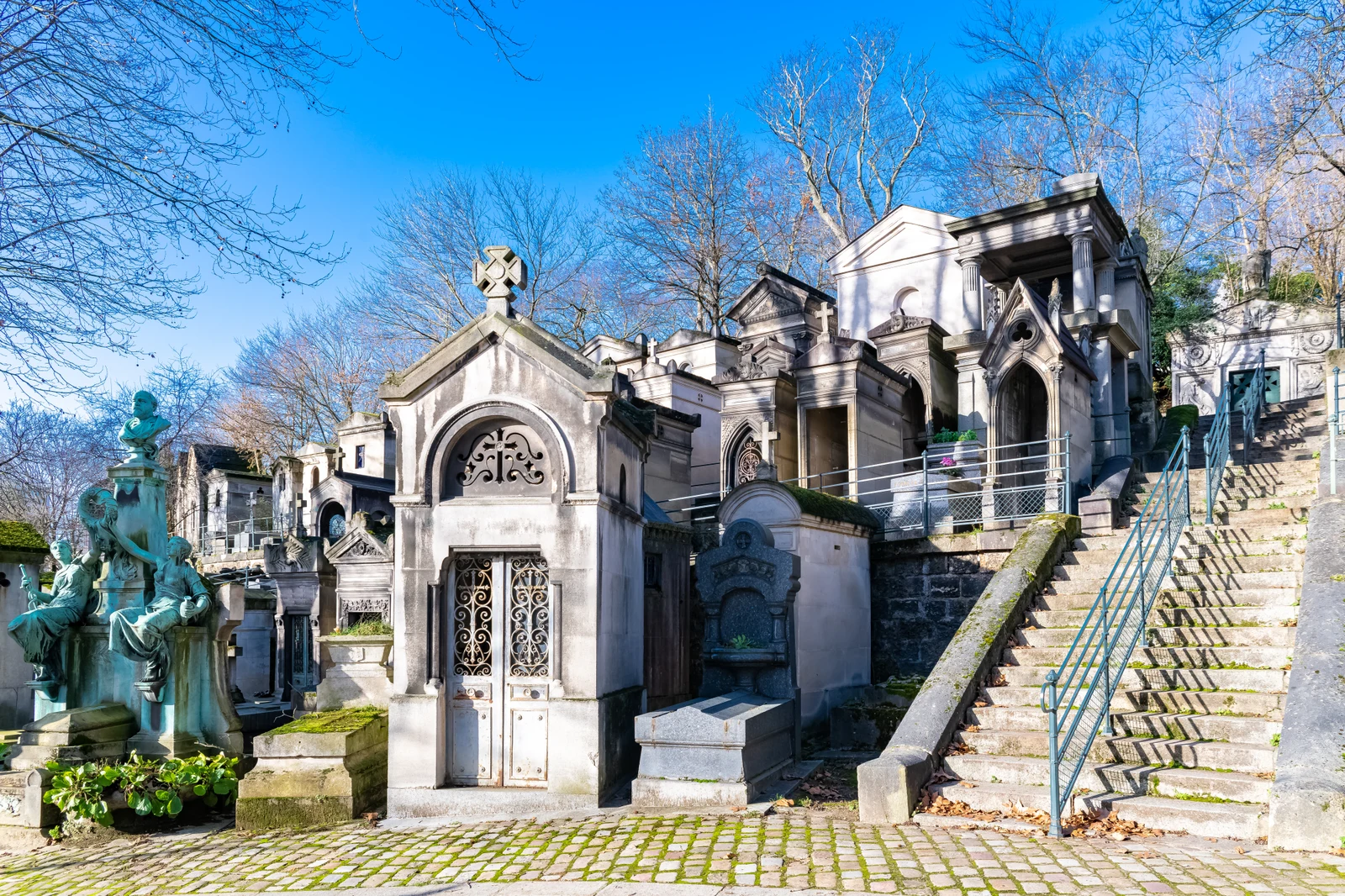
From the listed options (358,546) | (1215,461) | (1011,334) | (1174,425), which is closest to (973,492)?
(1011,334)

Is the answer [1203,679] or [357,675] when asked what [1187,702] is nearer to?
[1203,679]

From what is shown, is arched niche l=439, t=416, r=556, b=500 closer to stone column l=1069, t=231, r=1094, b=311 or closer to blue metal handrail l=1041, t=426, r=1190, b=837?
blue metal handrail l=1041, t=426, r=1190, b=837

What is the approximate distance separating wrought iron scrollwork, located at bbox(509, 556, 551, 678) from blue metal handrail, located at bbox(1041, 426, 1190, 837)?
395 centimetres

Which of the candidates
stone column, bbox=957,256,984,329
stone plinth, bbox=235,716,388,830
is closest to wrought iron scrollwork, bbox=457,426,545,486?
stone plinth, bbox=235,716,388,830

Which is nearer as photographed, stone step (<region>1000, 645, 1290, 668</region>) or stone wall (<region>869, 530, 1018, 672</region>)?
stone step (<region>1000, 645, 1290, 668</region>)

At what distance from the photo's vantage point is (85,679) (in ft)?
31.5

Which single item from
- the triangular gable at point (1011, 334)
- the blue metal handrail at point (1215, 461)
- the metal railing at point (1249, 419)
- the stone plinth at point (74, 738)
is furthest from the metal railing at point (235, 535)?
the blue metal handrail at point (1215, 461)

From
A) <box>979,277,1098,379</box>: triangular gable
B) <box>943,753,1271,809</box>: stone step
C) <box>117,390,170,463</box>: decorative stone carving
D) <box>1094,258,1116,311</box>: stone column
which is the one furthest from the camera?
<box>1094,258,1116,311</box>: stone column

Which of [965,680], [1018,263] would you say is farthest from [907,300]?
[965,680]

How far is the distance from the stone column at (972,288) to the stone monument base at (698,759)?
14.3 m

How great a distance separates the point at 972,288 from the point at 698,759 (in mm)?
15182

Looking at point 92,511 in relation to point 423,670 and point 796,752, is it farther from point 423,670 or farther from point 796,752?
point 796,752

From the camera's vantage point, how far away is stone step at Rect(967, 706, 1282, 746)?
6680 mm

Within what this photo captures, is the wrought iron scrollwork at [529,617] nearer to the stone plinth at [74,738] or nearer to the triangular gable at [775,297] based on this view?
the stone plinth at [74,738]
